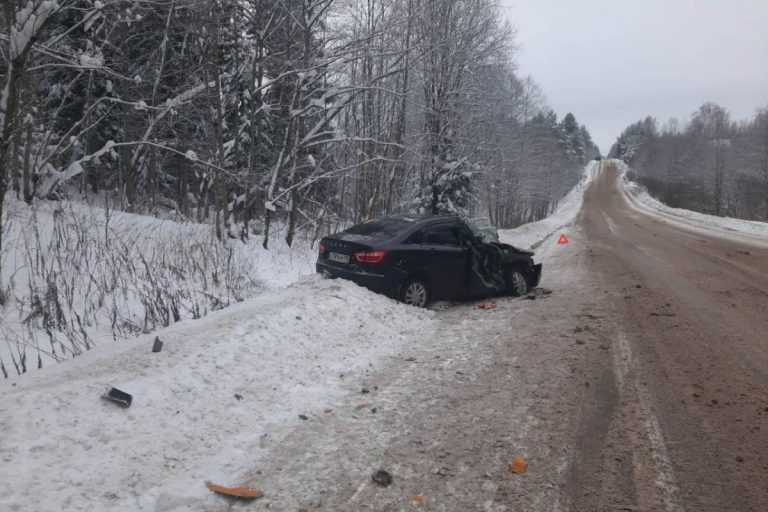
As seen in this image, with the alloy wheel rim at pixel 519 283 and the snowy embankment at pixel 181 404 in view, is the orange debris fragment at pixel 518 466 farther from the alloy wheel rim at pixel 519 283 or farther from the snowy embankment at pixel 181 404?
the alloy wheel rim at pixel 519 283

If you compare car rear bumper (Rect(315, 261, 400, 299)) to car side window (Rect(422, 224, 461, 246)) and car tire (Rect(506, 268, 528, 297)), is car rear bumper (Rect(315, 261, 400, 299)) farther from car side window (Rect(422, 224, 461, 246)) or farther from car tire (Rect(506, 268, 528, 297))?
car tire (Rect(506, 268, 528, 297))

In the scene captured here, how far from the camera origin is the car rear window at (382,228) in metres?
7.99

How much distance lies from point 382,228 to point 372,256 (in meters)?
0.90

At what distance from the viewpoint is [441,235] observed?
8.43m

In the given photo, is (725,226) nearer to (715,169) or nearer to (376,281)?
(376,281)

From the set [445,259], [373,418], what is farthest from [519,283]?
[373,418]

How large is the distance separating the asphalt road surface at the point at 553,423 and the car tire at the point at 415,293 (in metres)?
0.47

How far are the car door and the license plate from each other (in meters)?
1.29

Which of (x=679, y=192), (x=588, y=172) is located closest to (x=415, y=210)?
(x=679, y=192)

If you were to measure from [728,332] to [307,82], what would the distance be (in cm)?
1127

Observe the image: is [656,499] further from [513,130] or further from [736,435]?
[513,130]

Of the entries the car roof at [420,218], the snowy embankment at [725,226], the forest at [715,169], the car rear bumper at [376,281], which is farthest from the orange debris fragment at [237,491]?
the forest at [715,169]

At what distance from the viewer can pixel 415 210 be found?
21328mm

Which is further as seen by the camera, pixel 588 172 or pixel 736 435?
pixel 588 172
